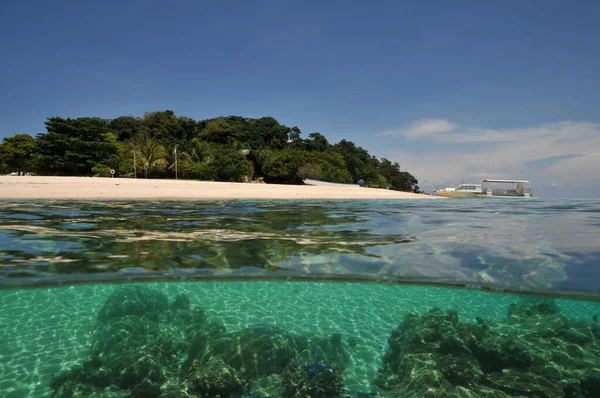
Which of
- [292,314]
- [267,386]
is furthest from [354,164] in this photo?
[267,386]

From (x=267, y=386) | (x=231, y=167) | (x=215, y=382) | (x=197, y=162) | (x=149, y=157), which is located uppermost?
(x=149, y=157)

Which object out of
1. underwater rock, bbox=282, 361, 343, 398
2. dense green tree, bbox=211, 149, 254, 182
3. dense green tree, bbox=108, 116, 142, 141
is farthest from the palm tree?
underwater rock, bbox=282, 361, 343, 398

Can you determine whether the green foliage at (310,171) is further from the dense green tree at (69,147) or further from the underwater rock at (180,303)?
the underwater rock at (180,303)

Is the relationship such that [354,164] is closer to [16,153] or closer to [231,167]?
[231,167]

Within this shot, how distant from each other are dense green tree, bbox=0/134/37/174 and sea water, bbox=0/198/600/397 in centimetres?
6364

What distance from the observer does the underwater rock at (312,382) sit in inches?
148

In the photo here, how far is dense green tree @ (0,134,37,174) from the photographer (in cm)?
5531

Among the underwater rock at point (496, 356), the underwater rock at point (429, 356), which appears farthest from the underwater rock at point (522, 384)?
the underwater rock at point (429, 356)

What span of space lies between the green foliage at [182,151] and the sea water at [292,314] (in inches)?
1680

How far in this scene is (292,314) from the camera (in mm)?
5887

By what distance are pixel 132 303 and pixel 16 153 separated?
67.2 m

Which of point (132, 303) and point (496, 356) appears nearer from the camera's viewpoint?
point (496, 356)

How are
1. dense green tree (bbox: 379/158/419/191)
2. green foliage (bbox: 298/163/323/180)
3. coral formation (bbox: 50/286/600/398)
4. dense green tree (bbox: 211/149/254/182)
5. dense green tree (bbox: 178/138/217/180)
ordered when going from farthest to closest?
dense green tree (bbox: 379/158/419/191) → green foliage (bbox: 298/163/323/180) → dense green tree (bbox: 178/138/217/180) → dense green tree (bbox: 211/149/254/182) → coral formation (bbox: 50/286/600/398)

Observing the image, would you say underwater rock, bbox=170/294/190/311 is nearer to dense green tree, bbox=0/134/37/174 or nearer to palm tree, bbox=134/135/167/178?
palm tree, bbox=134/135/167/178
